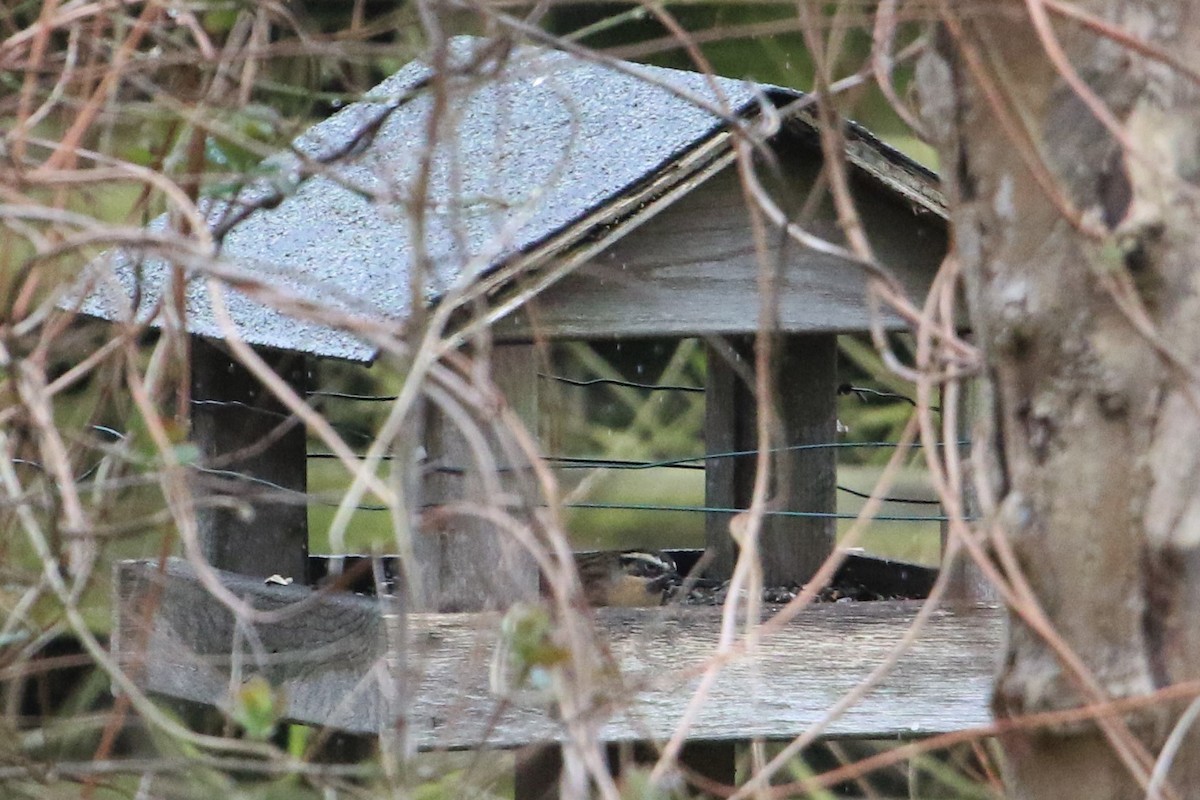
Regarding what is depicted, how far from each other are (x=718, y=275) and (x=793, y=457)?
77cm

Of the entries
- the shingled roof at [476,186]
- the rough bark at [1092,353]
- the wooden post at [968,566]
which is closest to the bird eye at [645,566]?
the wooden post at [968,566]

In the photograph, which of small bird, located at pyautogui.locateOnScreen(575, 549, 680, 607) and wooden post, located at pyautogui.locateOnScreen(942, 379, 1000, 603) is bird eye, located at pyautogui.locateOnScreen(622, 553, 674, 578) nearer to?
small bird, located at pyautogui.locateOnScreen(575, 549, 680, 607)

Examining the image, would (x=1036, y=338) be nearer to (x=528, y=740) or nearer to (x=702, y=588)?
(x=528, y=740)

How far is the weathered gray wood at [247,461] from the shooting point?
11.0ft

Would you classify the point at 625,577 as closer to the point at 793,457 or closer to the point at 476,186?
the point at 793,457

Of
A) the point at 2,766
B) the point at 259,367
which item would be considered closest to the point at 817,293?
the point at 2,766

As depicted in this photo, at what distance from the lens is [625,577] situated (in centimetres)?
333

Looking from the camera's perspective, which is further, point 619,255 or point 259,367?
point 619,255

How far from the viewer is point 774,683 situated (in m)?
2.70

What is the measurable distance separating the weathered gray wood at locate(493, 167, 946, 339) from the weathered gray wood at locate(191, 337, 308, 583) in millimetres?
906

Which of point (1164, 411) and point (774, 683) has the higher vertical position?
point (1164, 411)

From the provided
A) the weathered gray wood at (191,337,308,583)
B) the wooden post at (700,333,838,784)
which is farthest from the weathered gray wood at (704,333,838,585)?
the weathered gray wood at (191,337,308,583)

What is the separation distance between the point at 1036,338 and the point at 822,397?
2246 mm

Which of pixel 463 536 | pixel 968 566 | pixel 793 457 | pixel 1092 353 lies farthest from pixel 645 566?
pixel 1092 353
